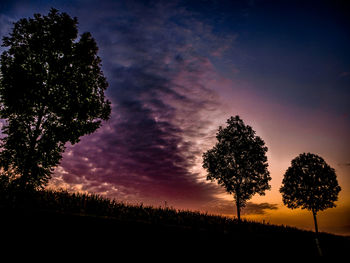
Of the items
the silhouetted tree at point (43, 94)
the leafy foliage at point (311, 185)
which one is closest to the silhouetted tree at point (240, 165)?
the leafy foliage at point (311, 185)

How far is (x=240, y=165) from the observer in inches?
978

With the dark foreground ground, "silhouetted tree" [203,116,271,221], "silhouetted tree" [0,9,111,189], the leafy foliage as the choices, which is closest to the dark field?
the dark foreground ground

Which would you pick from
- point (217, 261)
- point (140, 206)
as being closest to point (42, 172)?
→ point (140, 206)

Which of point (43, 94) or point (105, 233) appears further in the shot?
point (43, 94)

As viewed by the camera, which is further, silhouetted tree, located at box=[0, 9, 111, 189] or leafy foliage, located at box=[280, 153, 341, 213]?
leafy foliage, located at box=[280, 153, 341, 213]

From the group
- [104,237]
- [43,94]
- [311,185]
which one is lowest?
[104,237]

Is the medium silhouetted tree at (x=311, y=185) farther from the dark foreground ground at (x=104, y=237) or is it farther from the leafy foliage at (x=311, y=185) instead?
the dark foreground ground at (x=104, y=237)

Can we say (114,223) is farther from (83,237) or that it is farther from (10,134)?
(10,134)

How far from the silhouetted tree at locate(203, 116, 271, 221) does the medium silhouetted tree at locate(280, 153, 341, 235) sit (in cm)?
988

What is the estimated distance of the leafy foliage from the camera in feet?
97.6

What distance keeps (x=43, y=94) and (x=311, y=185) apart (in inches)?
1479

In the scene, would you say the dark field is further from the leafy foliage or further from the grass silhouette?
the leafy foliage

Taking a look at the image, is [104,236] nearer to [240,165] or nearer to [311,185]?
[240,165]

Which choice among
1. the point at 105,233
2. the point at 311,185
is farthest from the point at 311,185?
the point at 105,233
